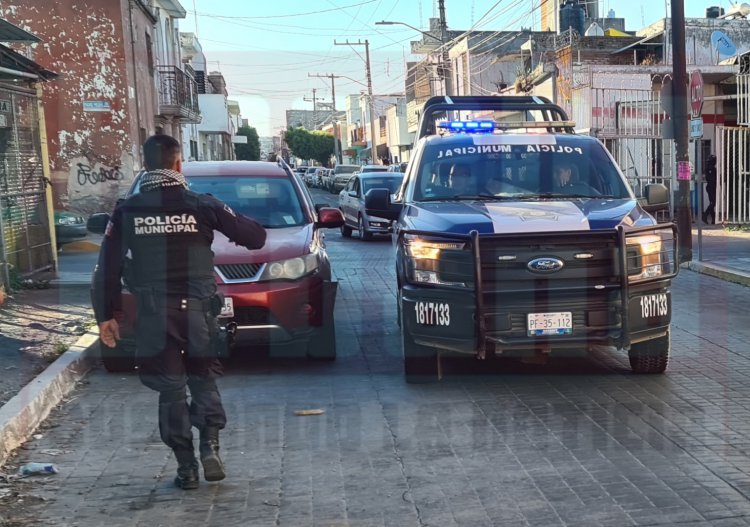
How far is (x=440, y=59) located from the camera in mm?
47875

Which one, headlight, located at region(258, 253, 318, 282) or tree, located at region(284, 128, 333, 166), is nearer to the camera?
headlight, located at region(258, 253, 318, 282)

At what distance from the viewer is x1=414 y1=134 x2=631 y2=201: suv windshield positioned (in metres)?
7.31

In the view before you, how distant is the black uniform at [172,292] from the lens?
174 inches

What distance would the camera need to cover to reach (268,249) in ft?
23.3

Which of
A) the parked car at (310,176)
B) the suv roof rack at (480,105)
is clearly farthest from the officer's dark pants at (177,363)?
the parked car at (310,176)

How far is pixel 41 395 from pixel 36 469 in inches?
47.2

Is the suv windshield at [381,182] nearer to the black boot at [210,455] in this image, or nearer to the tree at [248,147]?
the black boot at [210,455]

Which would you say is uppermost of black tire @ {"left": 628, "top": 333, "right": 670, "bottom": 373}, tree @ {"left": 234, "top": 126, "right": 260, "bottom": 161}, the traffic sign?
→ tree @ {"left": 234, "top": 126, "right": 260, "bottom": 161}

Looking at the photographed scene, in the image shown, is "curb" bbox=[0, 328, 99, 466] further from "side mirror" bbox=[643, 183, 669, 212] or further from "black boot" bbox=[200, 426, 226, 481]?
"side mirror" bbox=[643, 183, 669, 212]

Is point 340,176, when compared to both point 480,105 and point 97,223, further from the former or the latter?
point 97,223

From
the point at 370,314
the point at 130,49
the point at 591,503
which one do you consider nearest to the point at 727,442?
the point at 591,503

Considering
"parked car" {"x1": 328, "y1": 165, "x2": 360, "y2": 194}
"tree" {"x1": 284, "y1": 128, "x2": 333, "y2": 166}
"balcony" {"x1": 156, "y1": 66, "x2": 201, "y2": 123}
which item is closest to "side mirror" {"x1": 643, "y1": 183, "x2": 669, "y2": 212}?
"balcony" {"x1": 156, "y1": 66, "x2": 201, "y2": 123}

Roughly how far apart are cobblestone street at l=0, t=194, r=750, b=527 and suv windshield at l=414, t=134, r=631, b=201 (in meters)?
1.47

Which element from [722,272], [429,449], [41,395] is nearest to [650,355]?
[429,449]
